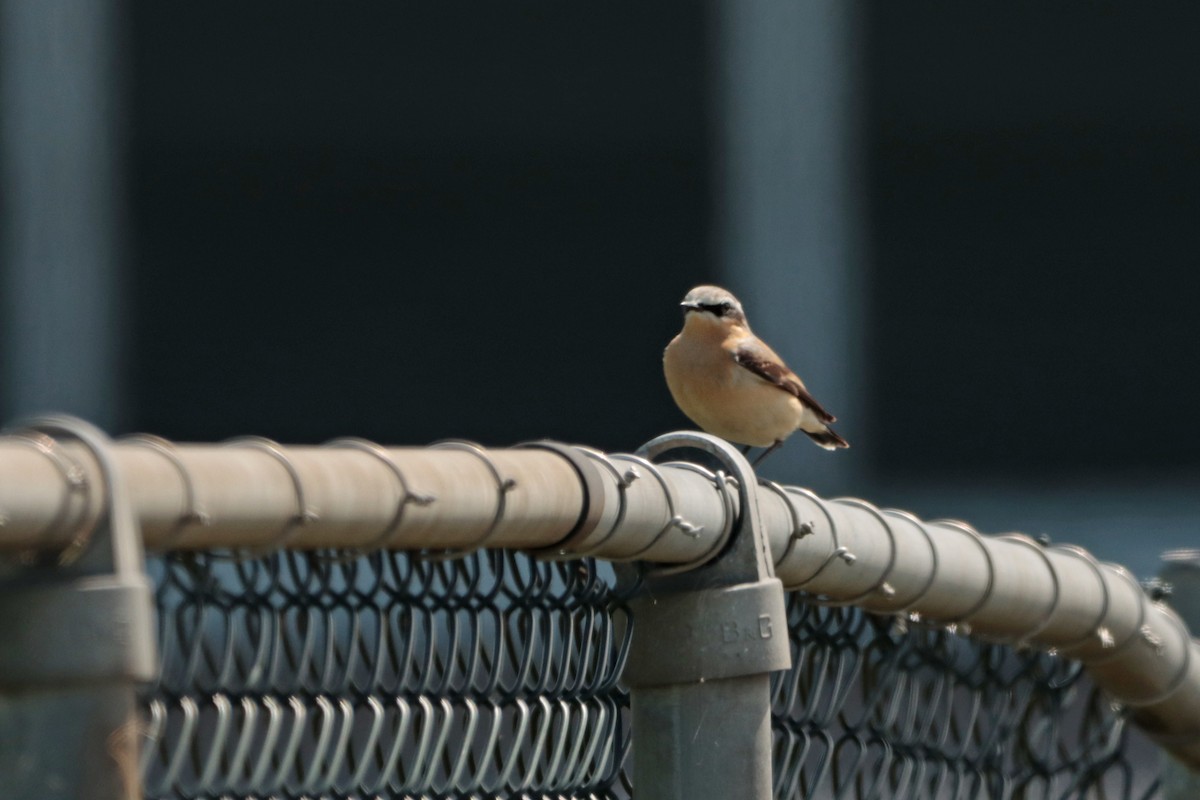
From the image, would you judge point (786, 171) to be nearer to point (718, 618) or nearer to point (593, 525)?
point (718, 618)

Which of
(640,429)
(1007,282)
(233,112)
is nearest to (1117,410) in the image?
(1007,282)

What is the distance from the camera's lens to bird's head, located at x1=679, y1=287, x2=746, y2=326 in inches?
224

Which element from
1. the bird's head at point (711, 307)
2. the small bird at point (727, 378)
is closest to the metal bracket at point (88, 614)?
the small bird at point (727, 378)

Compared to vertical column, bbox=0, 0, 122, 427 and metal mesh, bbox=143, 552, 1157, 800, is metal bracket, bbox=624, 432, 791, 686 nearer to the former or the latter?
metal mesh, bbox=143, 552, 1157, 800

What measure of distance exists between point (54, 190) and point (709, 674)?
1233 cm

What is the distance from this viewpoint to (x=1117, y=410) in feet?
50.1

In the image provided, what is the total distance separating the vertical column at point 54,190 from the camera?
1379cm

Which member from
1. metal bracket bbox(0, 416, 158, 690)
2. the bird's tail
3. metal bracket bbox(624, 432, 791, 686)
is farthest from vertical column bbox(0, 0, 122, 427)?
metal bracket bbox(0, 416, 158, 690)

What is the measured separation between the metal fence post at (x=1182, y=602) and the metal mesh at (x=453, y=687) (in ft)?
1.73

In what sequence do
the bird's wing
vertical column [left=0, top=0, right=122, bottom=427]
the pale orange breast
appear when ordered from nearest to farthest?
the pale orange breast, the bird's wing, vertical column [left=0, top=0, right=122, bottom=427]

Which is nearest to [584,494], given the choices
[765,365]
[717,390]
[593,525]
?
[593,525]

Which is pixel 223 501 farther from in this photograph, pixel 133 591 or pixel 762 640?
pixel 762 640

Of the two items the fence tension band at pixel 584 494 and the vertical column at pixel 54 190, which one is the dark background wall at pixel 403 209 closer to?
the vertical column at pixel 54 190

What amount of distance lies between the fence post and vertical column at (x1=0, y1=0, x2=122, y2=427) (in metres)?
12.1
